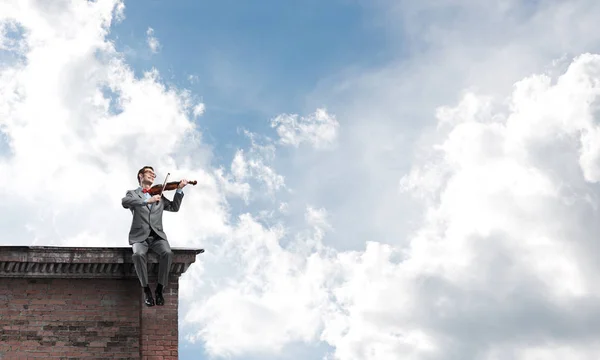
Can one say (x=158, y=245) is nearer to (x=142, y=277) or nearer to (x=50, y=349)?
(x=142, y=277)

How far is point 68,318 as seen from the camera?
14891 mm

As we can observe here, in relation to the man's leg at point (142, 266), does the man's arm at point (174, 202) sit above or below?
above

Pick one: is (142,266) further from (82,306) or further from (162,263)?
Answer: (82,306)

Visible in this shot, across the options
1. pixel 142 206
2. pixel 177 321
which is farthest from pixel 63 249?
pixel 177 321

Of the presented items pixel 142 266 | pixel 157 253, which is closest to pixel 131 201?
pixel 157 253

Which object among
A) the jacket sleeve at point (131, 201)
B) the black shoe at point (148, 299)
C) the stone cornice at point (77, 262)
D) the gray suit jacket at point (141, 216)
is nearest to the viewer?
the black shoe at point (148, 299)

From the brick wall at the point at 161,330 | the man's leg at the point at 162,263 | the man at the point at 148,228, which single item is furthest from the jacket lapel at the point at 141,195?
the brick wall at the point at 161,330

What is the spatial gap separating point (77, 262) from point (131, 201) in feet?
5.43

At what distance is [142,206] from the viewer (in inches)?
603

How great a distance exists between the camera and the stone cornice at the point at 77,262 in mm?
14922

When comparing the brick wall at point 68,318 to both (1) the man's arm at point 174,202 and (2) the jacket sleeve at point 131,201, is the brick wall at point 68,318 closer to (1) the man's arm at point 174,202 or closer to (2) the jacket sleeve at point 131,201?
(2) the jacket sleeve at point 131,201

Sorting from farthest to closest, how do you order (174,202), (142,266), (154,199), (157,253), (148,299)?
1. (174,202)
2. (154,199)
3. (157,253)
4. (148,299)
5. (142,266)

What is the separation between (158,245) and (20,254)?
9.23ft

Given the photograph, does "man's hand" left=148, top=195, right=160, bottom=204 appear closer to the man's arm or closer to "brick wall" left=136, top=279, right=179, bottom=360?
the man's arm
